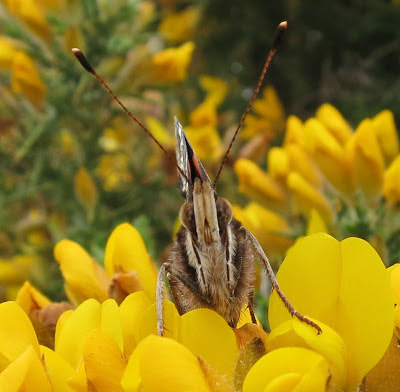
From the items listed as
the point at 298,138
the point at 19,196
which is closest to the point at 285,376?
the point at 298,138

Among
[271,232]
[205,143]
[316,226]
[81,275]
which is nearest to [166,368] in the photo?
[81,275]

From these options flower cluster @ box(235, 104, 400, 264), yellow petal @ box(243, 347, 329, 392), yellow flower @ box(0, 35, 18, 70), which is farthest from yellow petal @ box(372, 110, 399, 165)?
yellow flower @ box(0, 35, 18, 70)

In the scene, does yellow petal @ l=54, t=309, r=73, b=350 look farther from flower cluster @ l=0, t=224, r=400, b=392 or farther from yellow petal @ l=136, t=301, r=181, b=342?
yellow petal @ l=136, t=301, r=181, b=342

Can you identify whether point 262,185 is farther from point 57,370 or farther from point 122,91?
point 57,370

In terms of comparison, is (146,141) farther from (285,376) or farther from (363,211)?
(285,376)

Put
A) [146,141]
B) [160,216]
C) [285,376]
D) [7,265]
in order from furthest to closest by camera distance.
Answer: [146,141] < [160,216] < [7,265] < [285,376]

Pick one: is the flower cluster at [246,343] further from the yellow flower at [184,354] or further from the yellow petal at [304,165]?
the yellow petal at [304,165]
